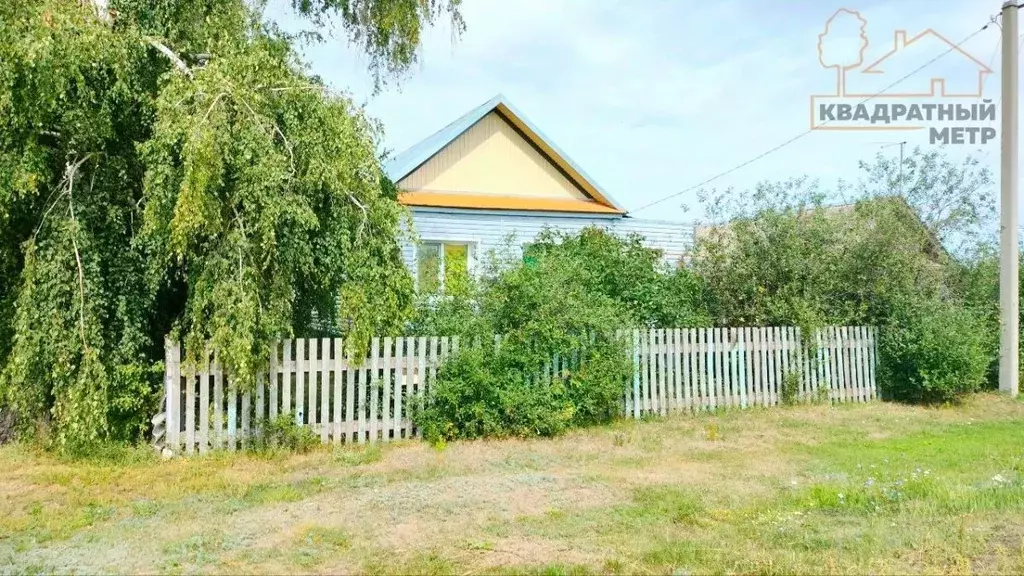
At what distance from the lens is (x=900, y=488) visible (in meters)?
6.04

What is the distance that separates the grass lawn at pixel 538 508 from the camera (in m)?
4.59

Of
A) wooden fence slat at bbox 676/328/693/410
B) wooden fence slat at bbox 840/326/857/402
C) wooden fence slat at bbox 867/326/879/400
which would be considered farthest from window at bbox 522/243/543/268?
wooden fence slat at bbox 867/326/879/400

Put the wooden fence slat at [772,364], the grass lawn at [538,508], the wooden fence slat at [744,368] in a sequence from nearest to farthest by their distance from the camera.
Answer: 1. the grass lawn at [538,508]
2. the wooden fence slat at [744,368]
3. the wooden fence slat at [772,364]

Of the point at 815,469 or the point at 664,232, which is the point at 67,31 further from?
the point at 664,232

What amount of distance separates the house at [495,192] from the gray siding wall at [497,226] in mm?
20

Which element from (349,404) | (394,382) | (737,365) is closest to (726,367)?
(737,365)

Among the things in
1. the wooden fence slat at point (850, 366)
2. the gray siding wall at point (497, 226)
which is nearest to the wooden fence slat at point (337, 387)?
the gray siding wall at point (497, 226)

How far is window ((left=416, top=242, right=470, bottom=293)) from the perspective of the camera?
9.67 m

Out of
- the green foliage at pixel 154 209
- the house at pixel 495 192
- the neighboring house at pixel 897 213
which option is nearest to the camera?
the green foliage at pixel 154 209

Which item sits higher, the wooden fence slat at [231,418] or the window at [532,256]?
the window at [532,256]

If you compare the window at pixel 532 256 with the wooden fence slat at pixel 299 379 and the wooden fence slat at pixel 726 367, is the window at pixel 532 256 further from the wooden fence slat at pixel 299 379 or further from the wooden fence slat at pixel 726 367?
the wooden fence slat at pixel 299 379

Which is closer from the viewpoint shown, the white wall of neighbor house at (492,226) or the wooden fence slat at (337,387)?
the wooden fence slat at (337,387)

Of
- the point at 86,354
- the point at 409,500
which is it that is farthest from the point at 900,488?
the point at 86,354

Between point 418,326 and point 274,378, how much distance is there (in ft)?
6.24
